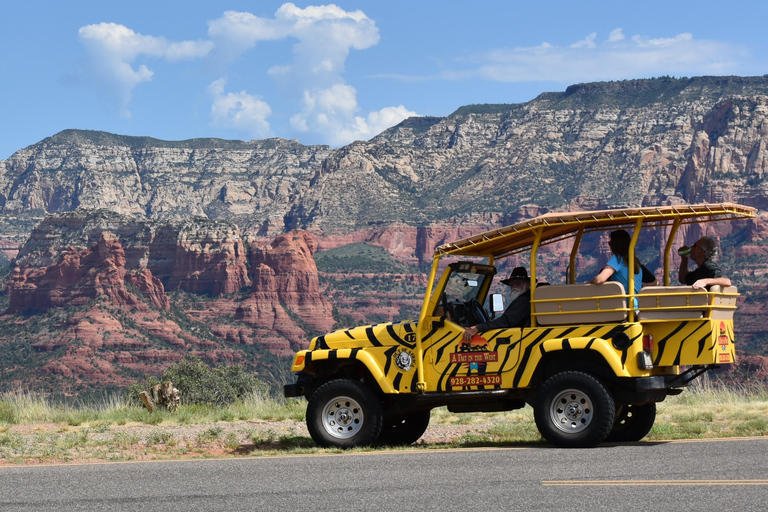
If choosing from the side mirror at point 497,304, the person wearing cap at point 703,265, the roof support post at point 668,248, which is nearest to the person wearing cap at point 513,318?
the side mirror at point 497,304

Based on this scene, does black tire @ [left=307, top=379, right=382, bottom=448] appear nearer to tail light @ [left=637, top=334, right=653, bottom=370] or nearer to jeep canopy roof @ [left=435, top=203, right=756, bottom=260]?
jeep canopy roof @ [left=435, top=203, right=756, bottom=260]

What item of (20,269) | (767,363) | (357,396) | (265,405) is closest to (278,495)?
(357,396)

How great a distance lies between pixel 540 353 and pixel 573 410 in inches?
29.1

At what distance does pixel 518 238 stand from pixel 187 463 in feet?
15.9

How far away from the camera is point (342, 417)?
494 inches

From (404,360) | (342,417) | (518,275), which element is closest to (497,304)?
(518,275)

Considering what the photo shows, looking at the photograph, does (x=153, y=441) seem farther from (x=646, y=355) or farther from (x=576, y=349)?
(x=646, y=355)

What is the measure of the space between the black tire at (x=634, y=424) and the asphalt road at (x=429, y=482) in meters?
1.00

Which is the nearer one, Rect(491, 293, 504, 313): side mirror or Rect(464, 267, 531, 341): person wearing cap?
Rect(464, 267, 531, 341): person wearing cap

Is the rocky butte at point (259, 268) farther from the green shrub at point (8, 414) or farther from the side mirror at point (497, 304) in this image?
the side mirror at point (497, 304)

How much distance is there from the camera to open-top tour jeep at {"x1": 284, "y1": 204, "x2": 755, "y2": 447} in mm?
11070

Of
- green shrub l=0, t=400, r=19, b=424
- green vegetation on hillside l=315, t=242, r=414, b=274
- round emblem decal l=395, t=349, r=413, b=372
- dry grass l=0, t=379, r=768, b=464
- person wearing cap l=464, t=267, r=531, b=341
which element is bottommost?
dry grass l=0, t=379, r=768, b=464

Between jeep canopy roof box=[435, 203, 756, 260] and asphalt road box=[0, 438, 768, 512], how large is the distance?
8.44 feet

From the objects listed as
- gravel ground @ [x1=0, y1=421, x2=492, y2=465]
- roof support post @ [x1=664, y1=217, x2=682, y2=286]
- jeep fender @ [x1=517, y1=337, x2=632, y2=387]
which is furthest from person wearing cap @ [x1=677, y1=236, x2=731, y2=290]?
gravel ground @ [x1=0, y1=421, x2=492, y2=465]
